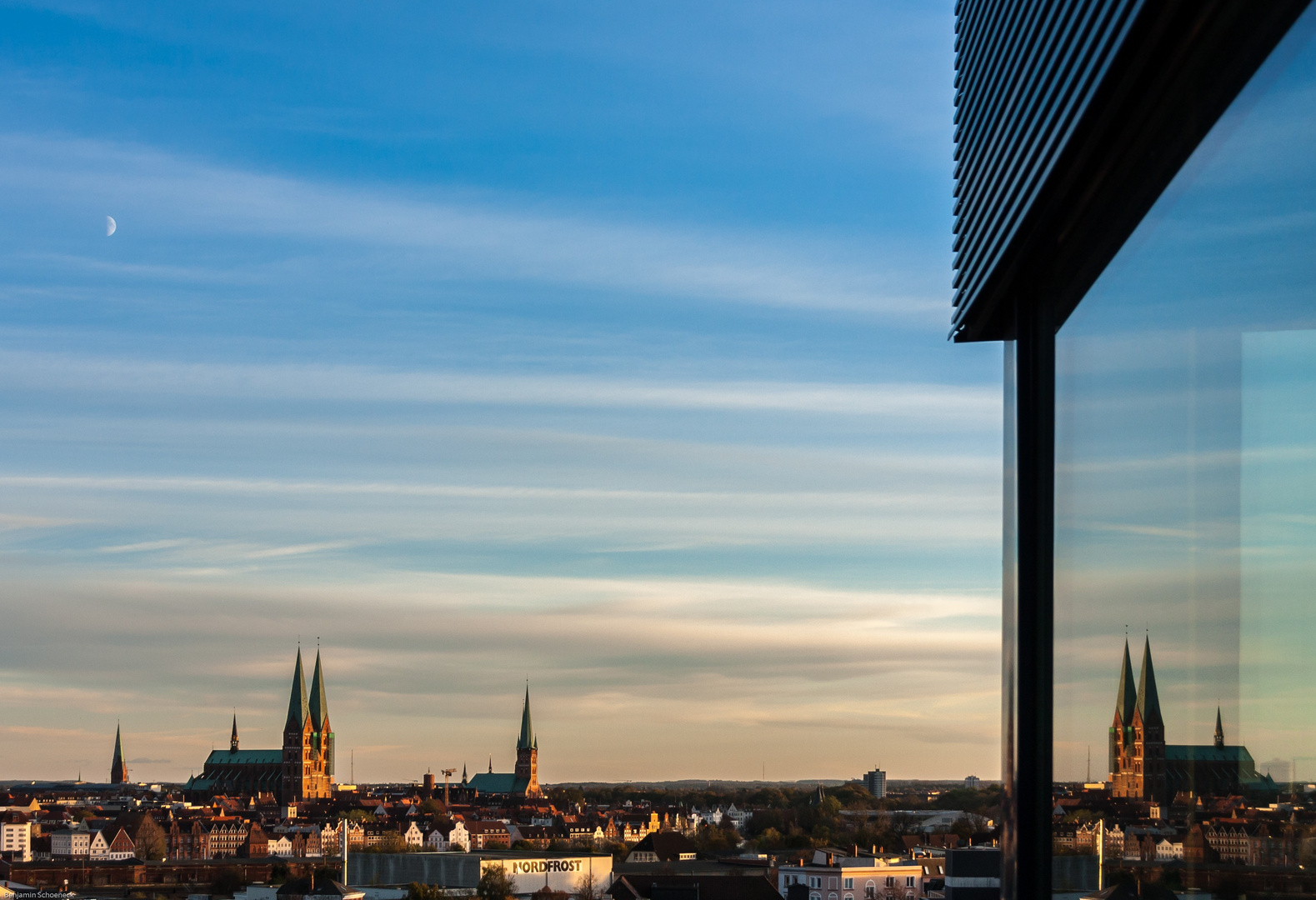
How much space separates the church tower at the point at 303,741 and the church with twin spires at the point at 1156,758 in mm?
89183

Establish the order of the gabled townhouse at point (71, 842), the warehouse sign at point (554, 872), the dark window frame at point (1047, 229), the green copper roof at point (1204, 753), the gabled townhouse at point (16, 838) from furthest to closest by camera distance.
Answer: the gabled townhouse at point (16, 838) → the gabled townhouse at point (71, 842) → the warehouse sign at point (554, 872) → the dark window frame at point (1047, 229) → the green copper roof at point (1204, 753)

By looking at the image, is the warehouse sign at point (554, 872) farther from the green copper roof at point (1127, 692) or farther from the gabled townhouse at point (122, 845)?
the green copper roof at point (1127, 692)

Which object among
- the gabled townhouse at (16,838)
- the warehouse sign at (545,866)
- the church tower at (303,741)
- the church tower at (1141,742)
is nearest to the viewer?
the church tower at (1141,742)

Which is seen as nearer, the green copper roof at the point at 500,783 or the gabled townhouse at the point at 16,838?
the gabled townhouse at the point at 16,838

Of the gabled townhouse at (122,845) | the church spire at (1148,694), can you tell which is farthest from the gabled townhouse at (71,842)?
the church spire at (1148,694)

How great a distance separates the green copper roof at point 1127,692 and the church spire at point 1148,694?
38 millimetres

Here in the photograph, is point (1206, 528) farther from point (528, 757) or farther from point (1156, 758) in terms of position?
point (528, 757)

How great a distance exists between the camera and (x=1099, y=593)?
310 centimetres

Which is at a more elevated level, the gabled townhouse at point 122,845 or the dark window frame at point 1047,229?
the dark window frame at point 1047,229

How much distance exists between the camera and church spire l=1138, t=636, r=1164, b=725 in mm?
2627

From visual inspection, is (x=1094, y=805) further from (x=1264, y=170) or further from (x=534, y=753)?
(x=534, y=753)

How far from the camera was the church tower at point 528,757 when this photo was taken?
95.4 meters

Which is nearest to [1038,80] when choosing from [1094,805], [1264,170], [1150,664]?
[1264,170]

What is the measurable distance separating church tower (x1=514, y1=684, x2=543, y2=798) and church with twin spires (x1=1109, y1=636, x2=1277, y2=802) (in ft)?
312
